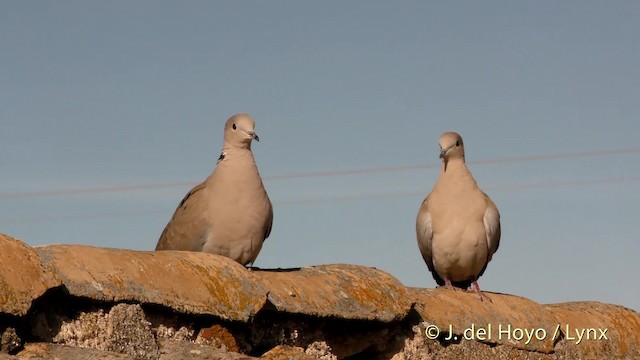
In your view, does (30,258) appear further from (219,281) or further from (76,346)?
(219,281)

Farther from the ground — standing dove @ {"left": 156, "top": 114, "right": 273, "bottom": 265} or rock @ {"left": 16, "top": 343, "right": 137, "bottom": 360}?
standing dove @ {"left": 156, "top": 114, "right": 273, "bottom": 265}

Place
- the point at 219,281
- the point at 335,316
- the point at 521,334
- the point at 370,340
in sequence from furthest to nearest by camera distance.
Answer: the point at 521,334
the point at 370,340
the point at 335,316
the point at 219,281

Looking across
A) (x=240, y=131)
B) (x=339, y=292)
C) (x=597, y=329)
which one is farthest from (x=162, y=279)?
(x=597, y=329)

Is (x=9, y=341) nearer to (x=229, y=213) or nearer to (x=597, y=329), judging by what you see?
(x=229, y=213)

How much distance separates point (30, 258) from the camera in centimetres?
422

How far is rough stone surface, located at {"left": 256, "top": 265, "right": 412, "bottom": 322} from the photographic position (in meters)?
5.16

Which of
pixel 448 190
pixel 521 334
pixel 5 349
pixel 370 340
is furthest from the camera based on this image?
pixel 448 190

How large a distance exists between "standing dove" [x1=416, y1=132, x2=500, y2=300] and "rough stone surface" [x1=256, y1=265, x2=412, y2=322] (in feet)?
7.54

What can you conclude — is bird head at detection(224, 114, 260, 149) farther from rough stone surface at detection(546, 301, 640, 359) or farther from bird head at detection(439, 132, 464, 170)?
rough stone surface at detection(546, 301, 640, 359)

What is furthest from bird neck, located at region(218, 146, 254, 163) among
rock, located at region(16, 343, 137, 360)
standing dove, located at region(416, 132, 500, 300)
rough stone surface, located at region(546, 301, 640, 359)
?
rock, located at region(16, 343, 137, 360)

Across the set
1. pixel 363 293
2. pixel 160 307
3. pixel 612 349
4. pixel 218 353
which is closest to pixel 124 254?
pixel 160 307

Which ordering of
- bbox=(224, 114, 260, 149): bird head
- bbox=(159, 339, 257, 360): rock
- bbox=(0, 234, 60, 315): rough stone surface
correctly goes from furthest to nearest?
bbox=(224, 114, 260, 149): bird head
bbox=(159, 339, 257, 360): rock
bbox=(0, 234, 60, 315): rough stone surface

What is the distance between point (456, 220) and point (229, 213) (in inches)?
95.5

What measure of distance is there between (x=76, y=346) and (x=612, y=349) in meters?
3.91
